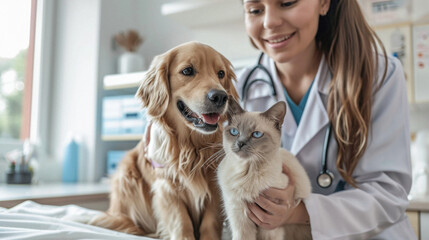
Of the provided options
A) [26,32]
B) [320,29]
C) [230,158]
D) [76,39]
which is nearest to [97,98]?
[76,39]

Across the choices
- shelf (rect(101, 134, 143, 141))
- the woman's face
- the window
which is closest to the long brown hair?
the woman's face

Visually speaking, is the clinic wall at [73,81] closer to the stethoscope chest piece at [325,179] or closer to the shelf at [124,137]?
the shelf at [124,137]

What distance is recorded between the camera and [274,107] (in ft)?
3.01

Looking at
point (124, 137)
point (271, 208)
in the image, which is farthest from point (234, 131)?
point (124, 137)

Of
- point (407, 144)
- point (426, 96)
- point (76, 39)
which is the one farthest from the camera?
point (76, 39)

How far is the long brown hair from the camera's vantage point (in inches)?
47.4

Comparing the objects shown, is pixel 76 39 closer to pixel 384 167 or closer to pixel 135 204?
pixel 135 204

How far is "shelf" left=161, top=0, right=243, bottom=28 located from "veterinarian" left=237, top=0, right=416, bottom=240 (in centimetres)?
126

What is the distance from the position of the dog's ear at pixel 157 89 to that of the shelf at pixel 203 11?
152cm

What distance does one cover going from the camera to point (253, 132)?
36.6 inches

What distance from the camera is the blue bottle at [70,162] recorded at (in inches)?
115

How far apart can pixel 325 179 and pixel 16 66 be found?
2.53m

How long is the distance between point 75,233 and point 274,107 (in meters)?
0.58

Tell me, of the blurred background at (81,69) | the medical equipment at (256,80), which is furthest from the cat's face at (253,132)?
the blurred background at (81,69)
